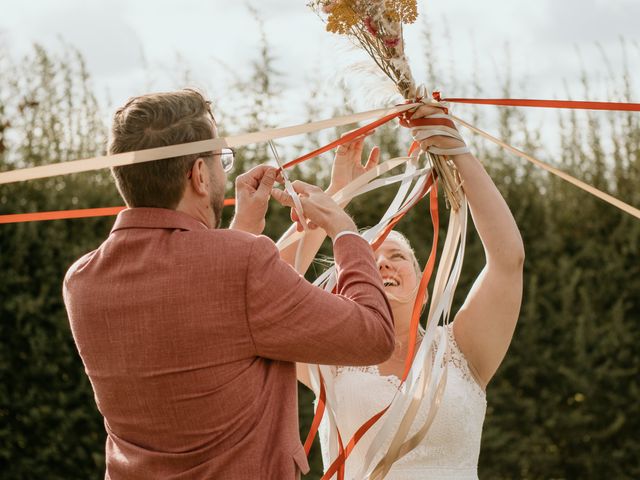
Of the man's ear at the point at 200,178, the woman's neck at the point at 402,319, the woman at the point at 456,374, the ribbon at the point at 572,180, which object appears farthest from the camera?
the woman's neck at the point at 402,319

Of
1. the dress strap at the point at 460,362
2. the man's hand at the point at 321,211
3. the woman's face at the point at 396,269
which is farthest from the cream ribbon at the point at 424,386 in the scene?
the man's hand at the point at 321,211

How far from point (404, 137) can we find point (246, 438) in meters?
4.50

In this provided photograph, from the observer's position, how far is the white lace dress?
10.1 feet

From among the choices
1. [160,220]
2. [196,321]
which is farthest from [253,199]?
[196,321]

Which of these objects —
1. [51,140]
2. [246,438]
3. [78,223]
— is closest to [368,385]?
[246,438]

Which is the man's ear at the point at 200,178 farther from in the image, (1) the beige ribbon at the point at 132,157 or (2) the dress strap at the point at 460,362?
(2) the dress strap at the point at 460,362

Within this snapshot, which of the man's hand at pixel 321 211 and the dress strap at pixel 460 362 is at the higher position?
the man's hand at pixel 321 211

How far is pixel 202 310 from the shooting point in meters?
2.09

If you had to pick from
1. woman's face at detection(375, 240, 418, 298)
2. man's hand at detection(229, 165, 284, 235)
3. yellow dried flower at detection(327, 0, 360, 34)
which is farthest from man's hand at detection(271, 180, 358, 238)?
woman's face at detection(375, 240, 418, 298)

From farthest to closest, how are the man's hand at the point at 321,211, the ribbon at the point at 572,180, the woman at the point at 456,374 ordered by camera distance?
the woman at the point at 456,374, the ribbon at the point at 572,180, the man's hand at the point at 321,211

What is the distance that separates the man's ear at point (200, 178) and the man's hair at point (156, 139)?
0.01 meters

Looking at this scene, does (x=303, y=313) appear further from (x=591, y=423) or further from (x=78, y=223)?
(x=591, y=423)

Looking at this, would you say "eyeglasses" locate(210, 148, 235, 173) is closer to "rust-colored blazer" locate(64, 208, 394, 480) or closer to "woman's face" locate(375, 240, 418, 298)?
"rust-colored blazer" locate(64, 208, 394, 480)

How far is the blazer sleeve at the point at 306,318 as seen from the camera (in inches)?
82.1
